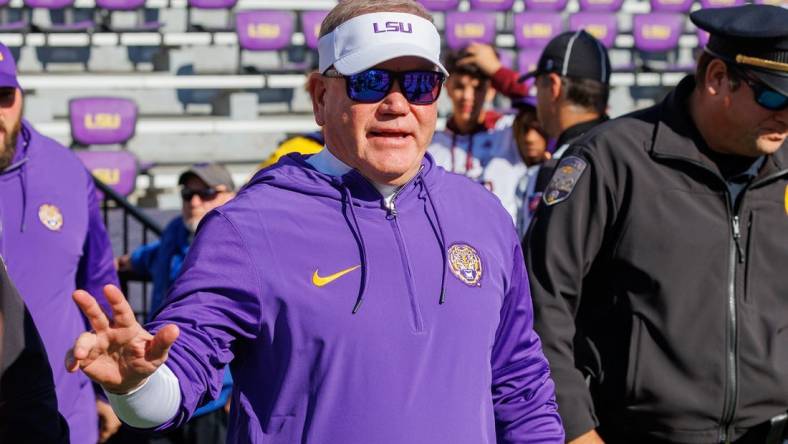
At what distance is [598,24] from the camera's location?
17047mm

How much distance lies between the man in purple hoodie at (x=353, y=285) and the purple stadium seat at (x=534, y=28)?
→ 14655 mm

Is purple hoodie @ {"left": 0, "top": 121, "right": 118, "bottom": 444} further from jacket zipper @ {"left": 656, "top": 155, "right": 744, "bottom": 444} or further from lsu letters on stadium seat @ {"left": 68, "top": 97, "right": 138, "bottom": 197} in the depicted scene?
lsu letters on stadium seat @ {"left": 68, "top": 97, "right": 138, "bottom": 197}

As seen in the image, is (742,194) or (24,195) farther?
(24,195)

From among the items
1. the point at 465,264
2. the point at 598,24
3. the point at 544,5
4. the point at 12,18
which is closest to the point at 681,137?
the point at 465,264

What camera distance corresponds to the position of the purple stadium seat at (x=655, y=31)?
689 inches

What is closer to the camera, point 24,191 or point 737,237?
point 737,237

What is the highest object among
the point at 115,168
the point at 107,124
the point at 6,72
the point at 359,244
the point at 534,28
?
the point at 6,72

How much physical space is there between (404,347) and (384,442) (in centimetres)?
16

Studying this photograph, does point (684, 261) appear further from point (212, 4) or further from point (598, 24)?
point (598, 24)

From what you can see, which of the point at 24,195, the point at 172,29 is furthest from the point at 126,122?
the point at 24,195

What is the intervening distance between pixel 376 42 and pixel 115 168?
10949 mm

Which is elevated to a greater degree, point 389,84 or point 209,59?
point 389,84

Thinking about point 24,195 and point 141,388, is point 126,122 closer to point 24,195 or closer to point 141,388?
point 24,195

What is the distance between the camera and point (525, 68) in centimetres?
1565
